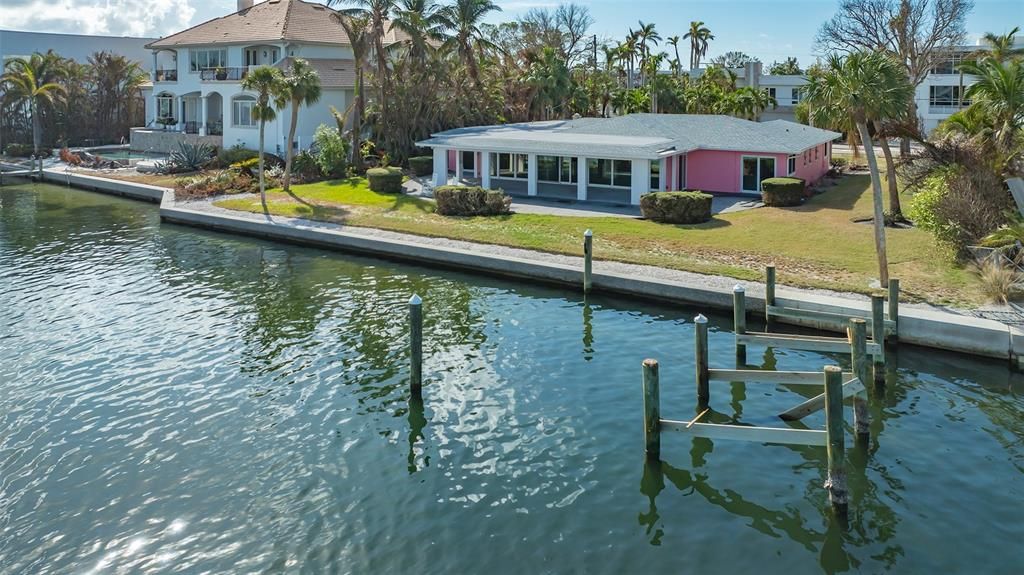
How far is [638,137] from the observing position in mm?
42812

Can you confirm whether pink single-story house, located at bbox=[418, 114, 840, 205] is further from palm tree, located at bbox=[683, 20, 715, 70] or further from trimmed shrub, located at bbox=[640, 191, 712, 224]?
palm tree, located at bbox=[683, 20, 715, 70]

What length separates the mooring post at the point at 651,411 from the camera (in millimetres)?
14508

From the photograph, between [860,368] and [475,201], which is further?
[475,201]

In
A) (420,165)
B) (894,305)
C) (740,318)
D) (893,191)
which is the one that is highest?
(420,165)

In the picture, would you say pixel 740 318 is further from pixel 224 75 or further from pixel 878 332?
pixel 224 75

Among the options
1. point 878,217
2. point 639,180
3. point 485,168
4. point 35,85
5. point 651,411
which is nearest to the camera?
point 651,411

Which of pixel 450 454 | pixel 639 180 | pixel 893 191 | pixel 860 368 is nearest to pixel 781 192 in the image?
pixel 893 191

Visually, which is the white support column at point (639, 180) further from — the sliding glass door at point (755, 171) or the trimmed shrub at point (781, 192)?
the sliding glass door at point (755, 171)

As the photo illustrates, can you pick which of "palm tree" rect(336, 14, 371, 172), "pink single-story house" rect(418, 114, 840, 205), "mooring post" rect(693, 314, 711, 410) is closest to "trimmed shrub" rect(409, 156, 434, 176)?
"pink single-story house" rect(418, 114, 840, 205)

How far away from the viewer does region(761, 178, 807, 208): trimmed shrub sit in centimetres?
3756

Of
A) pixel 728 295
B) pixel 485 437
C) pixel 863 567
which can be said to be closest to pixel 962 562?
pixel 863 567

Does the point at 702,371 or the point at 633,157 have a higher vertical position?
the point at 633,157

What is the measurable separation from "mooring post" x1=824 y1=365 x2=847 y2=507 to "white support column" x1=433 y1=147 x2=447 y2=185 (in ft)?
112

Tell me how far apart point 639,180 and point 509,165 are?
341 inches
